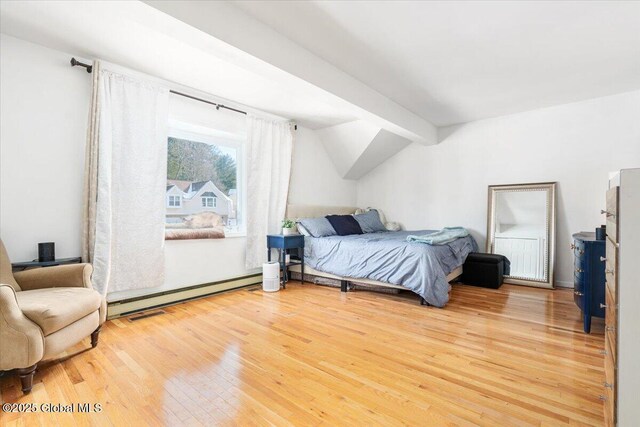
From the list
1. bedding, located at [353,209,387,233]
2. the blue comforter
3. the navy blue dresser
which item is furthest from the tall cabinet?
bedding, located at [353,209,387,233]

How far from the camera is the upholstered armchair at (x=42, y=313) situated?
1.56m

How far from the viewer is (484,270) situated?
3943 millimetres

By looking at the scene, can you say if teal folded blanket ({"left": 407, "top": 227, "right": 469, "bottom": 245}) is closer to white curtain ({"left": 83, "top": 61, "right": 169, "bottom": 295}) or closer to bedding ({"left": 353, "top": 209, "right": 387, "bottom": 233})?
bedding ({"left": 353, "top": 209, "right": 387, "bottom": 233})

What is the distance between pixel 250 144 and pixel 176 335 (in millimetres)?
2476

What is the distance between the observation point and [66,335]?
181 centimetres

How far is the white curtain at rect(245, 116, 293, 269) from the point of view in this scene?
3959 millimetres

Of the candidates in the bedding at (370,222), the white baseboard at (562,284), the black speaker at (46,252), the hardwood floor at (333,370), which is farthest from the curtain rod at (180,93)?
the white baseboard at (562,284)

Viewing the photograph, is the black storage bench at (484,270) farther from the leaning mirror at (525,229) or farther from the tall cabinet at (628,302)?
the tall cabinet at (628,302)

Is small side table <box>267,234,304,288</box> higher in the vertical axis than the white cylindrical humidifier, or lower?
higher

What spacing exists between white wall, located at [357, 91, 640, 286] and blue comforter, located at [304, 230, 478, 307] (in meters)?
1.02

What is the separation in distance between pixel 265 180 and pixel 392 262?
2.05 m

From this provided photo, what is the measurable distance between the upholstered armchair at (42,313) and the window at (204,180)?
3.78 feet

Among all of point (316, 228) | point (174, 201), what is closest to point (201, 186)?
point (174, 201)

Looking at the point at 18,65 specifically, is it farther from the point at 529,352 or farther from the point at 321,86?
the point at 529,352
